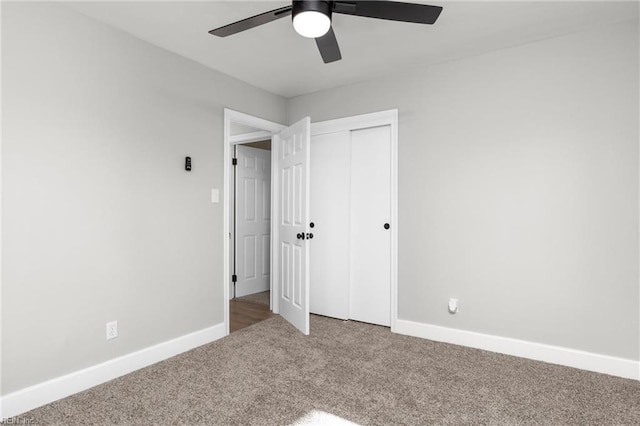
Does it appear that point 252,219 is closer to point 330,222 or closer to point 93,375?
point 330,222

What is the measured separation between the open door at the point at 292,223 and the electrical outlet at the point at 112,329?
1.48 m

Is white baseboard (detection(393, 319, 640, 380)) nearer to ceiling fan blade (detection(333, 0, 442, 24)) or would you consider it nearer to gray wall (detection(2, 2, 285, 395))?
gray wall (detection(2, 2, 285, 395))

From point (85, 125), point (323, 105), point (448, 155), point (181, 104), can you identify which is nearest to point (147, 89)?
point (181, 104)

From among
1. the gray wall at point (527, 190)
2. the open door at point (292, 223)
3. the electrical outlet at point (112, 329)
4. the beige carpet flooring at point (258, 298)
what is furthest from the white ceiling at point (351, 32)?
the beige carpet flooring at point (258, 298)

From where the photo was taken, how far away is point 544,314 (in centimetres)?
272

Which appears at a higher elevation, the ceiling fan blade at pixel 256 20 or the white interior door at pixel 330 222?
the ceiling fan blade at pixel 256 20

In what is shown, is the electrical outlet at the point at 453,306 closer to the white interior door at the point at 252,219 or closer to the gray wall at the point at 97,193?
the gray wall at the point at 97,193

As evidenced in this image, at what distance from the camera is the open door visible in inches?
130

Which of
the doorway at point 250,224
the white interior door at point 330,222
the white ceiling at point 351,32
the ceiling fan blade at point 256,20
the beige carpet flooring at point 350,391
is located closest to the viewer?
the ceiling fan blade at point 256,20

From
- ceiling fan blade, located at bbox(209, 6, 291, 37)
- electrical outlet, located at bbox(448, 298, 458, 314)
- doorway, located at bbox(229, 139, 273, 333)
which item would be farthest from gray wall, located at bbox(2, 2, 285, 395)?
electrical outlet, located at bbox(448, 298, 458, 314)

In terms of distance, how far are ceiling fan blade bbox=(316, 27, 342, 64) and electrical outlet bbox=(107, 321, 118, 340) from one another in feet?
7.26

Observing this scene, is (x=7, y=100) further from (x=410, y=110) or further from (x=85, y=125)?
(x=410, y=110)

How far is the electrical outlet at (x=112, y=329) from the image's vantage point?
2.46 metres

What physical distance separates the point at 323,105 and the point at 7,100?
2.55 meters
